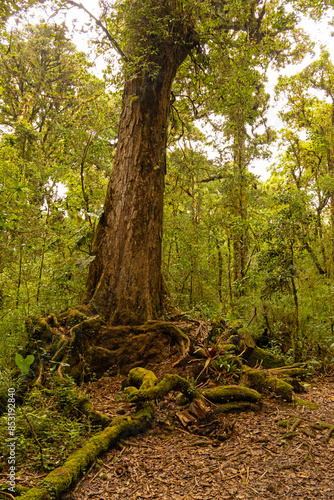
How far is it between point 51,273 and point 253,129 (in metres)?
8.96

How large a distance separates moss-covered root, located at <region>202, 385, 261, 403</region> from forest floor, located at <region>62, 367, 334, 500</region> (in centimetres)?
17

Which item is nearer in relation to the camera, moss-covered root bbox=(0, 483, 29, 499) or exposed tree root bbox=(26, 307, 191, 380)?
moss-covered root bbox=(0, 483, 29, 499)

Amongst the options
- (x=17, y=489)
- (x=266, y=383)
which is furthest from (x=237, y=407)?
(x=17, y=489)

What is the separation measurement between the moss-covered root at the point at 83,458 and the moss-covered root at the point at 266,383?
55.8 inches

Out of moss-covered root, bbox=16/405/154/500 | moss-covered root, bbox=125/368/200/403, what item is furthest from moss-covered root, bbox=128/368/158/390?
moss-covered root, bbox=16/405/154/500

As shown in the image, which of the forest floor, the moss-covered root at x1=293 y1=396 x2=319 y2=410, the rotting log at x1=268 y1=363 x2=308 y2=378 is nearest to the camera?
the forest floor

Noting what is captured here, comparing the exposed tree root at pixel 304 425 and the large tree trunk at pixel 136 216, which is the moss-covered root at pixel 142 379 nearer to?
the large tree trunk at pixel 136 216

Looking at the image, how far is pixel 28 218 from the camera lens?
6.11 m

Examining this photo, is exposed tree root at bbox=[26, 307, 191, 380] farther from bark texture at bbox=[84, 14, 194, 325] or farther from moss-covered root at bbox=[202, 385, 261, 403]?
moss-covered root at bbox=[202, 385, 261, 403]

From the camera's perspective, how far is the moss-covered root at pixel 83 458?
6.32 ft

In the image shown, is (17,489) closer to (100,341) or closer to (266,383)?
(100,341)

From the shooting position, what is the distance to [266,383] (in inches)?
154

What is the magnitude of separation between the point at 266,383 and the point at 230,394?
2.12 feet

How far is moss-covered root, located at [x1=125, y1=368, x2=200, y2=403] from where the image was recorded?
3166mm
